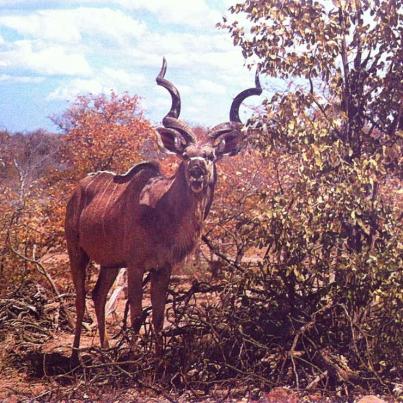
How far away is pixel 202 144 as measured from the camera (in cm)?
561

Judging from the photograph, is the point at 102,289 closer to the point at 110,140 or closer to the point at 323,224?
the point at 323,224

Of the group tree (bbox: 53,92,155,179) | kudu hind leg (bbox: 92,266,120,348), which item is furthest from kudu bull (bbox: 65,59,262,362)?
tree (bbox: 53,92,155,179)

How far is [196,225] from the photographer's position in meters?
5.64

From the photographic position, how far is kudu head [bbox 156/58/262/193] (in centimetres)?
543

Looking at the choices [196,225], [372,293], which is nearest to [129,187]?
[196,225]

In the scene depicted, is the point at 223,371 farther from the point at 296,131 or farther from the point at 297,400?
the point at 296,131

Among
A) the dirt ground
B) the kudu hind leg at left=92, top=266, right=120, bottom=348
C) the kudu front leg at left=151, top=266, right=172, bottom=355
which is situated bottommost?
the dirt ground

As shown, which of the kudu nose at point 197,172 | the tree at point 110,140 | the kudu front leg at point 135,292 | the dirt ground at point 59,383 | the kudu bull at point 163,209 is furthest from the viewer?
the tree at point 110,140

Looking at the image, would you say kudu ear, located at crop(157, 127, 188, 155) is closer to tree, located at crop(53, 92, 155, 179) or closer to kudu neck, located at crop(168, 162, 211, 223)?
kudu neck, located at crop(168, 162, 211, 223)

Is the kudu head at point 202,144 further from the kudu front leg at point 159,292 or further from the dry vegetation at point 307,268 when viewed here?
the kudu front leg at point 159,292

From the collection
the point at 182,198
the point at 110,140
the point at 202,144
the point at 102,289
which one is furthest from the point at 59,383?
the point at 110,140

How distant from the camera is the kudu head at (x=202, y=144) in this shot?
17.8 feet

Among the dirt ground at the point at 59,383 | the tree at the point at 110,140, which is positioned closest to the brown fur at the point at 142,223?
the dirt ground at the point at 59,383

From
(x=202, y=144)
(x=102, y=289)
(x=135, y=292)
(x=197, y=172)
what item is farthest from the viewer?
(x=102, y=289)
